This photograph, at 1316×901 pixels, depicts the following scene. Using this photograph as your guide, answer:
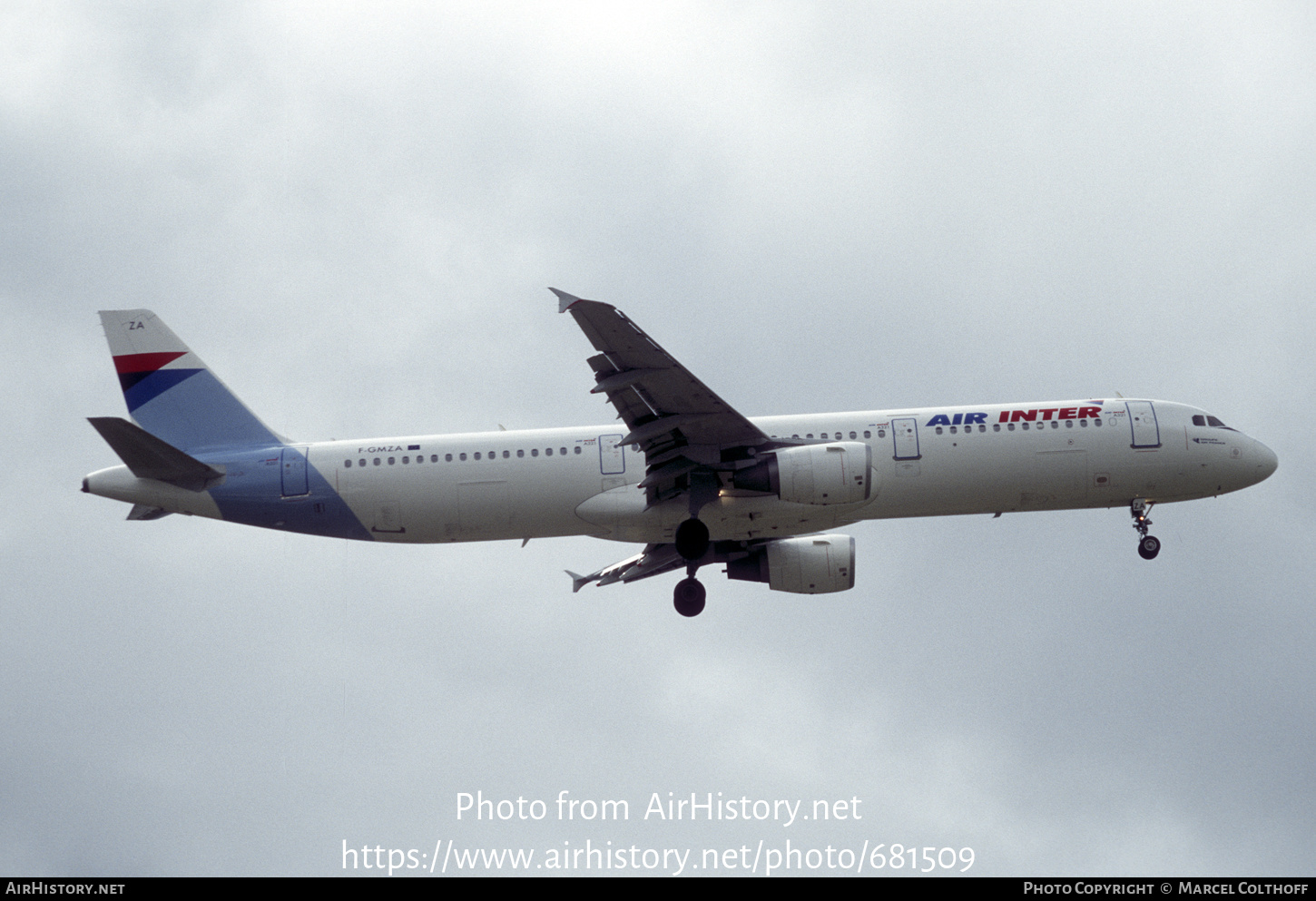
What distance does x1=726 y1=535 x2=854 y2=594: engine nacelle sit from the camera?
38.4m

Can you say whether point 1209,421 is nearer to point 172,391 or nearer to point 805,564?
point 805,564

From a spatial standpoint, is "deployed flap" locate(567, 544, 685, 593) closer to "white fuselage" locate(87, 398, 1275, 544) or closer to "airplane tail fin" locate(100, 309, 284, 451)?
"white fuselage" locate(87, 398, 1275, 544)

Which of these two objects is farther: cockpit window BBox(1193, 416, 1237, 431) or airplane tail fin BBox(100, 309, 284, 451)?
airplane tail fin BBox(100, 309, 284, 451)

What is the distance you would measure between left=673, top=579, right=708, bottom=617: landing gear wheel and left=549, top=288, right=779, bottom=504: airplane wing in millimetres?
4872

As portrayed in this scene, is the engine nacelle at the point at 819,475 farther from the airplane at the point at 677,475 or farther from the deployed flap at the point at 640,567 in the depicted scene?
the deployed flap at the point at 640,567

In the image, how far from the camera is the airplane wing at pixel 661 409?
1175 inches

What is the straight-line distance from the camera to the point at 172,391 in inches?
1487

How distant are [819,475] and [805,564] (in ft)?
22.1

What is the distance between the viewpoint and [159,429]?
1471 inches

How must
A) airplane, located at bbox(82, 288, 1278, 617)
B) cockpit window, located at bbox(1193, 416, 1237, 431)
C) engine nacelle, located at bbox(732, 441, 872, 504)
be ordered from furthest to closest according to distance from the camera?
cockpit window, located at bbox(1193, 416, 1237, 431) → airplane, located at bbox(82, 288, 1278, 617) → engine nacelle, located at bbox(732, 441, 872, 504)

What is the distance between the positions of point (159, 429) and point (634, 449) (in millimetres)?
13981

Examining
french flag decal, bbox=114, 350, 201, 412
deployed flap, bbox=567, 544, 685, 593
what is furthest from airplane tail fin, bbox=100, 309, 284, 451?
deployed flap, bbox=567, 544, 685, 593
